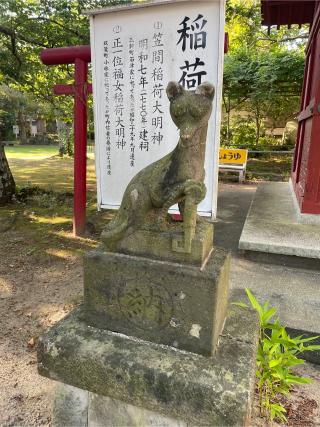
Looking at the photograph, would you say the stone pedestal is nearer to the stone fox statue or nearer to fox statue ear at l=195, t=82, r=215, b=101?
the stone fox statue

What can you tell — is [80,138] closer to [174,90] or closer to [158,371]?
[174,90]

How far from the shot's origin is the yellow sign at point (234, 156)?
402 inches

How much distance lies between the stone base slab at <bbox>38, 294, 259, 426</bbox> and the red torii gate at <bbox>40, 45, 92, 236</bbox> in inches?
135

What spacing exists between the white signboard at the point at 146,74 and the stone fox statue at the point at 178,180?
202 cm

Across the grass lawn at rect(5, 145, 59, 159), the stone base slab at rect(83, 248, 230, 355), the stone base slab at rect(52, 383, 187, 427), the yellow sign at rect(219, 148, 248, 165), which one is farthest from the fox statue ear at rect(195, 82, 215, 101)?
the grass lawn at rect(5, 145, 59, 159)

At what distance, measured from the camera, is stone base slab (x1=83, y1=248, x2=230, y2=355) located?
1676mm

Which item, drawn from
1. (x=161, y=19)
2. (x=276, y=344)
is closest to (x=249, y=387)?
(x=276, y=344)

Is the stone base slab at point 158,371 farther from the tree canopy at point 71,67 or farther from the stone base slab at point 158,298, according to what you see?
the tree canopy at point 71,67

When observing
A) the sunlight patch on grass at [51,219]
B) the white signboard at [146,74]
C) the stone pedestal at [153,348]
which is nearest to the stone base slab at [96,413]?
the stone pedestal at [153,348]

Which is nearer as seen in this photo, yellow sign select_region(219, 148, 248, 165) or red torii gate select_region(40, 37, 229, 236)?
red torii gate select_region(40, 37, 229, 236)

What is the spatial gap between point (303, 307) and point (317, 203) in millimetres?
2033

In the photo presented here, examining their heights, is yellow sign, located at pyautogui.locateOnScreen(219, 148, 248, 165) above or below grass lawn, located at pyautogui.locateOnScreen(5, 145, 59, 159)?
above

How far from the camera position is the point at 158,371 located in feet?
5.32

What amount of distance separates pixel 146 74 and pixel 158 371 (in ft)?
10.6
